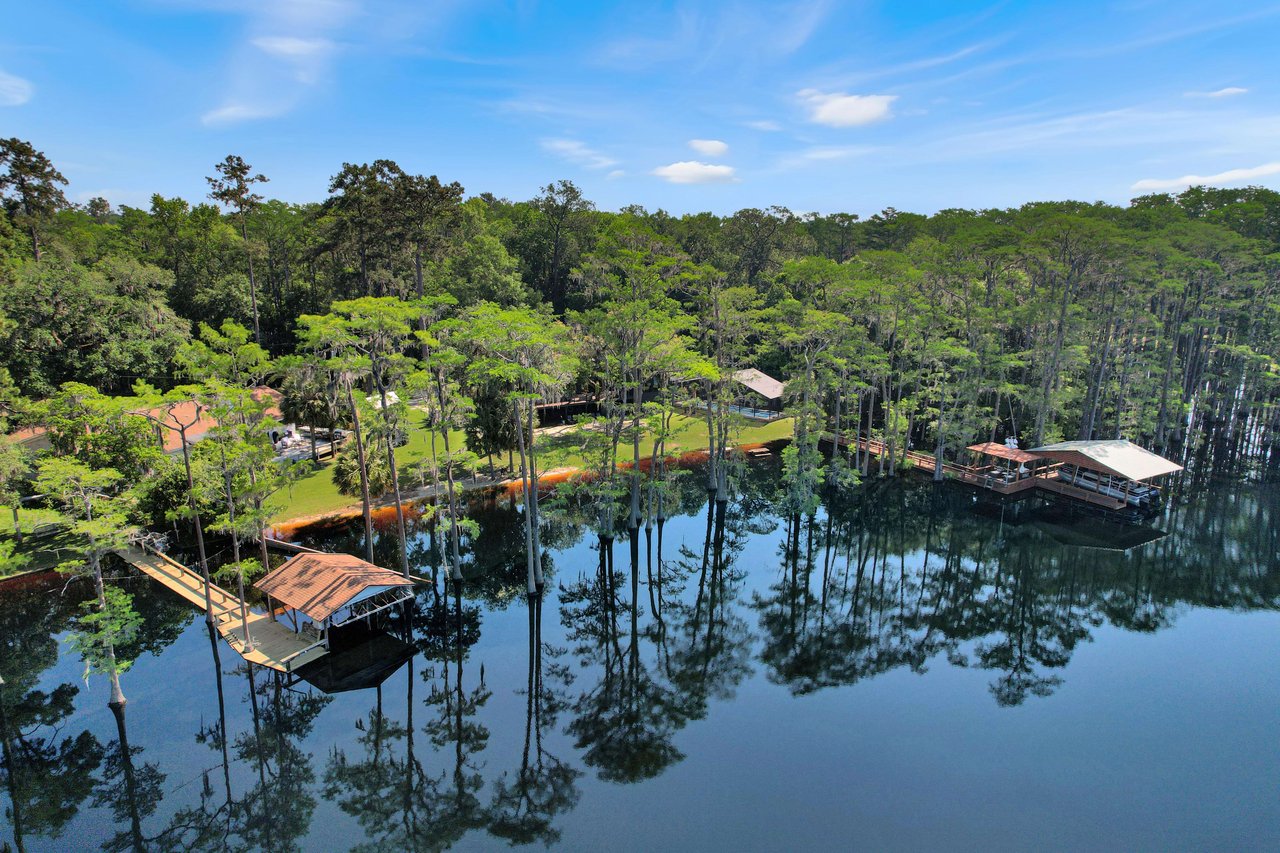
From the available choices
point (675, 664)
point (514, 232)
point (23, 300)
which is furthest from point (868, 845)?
point (514, 232)

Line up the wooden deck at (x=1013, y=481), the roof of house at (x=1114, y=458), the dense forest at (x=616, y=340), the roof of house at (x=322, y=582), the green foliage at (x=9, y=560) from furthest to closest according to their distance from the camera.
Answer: the wooden deck at (x=1013, y=481)
the roof of house at (x=1114, y=458)
the dense forest at (x=616, y=340)
the roof of house at (x=322, y=582)
the green foliage at (x=9, y=560)

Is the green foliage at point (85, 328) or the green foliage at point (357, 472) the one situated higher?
the green foliage at point (85, 328)


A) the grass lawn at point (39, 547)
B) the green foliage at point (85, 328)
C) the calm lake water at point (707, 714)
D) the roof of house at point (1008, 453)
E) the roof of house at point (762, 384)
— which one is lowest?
the calm lake water at point (707, 714)

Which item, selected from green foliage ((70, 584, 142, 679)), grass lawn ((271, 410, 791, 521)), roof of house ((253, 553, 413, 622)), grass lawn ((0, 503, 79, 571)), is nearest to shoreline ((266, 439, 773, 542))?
grass lawn ((271, 410, 791, 521))

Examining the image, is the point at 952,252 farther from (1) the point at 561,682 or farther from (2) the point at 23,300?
(2) the point at 23,300

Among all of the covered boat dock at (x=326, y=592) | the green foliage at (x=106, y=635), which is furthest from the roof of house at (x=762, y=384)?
the green foliage at (x=106, y=635)

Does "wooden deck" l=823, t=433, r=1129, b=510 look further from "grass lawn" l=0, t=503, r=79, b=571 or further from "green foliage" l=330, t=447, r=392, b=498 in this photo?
"grass lawn" l=0, t=503, r=79, b=571

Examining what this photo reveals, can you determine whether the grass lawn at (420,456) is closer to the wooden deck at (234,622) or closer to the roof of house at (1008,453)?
the wooden deck at (234,622)

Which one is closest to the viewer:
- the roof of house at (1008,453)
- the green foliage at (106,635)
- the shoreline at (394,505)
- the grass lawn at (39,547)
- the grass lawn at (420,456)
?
the green foliage at (106,635)
